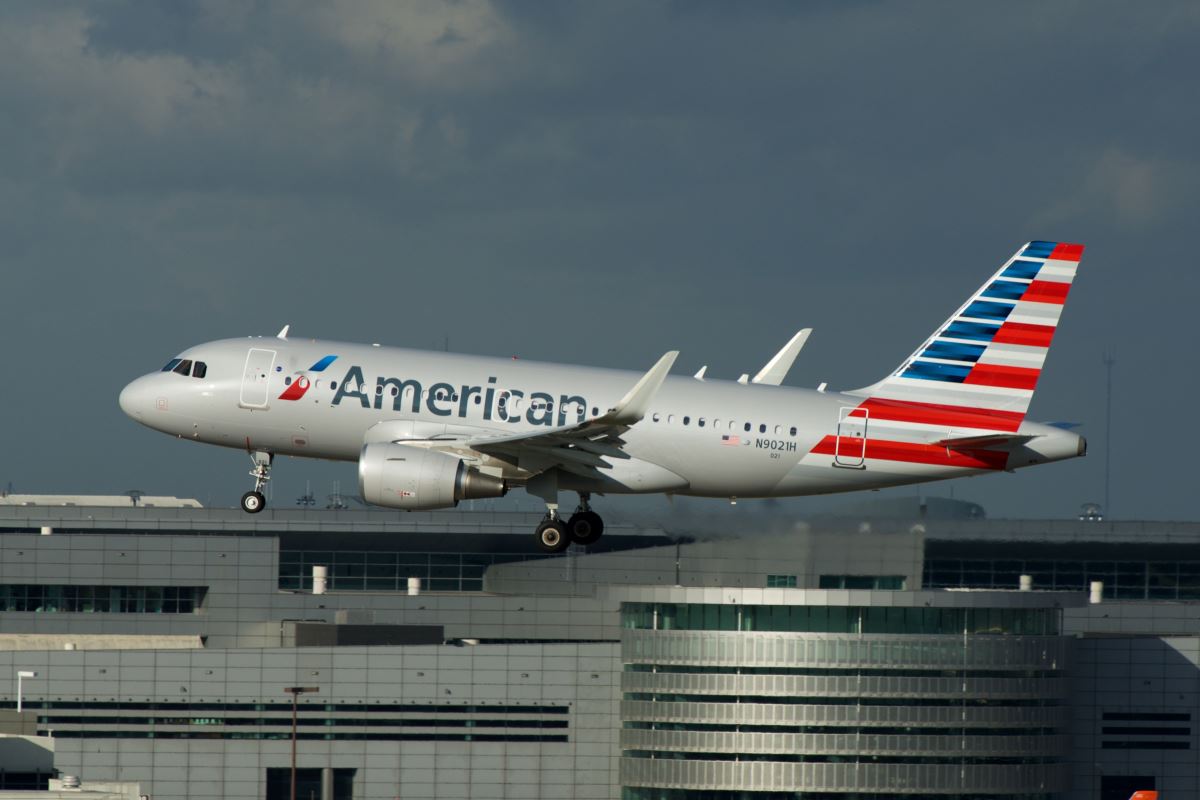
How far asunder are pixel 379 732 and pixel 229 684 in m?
7.28

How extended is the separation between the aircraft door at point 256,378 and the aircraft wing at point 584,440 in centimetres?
640

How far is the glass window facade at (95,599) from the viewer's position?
116 metres

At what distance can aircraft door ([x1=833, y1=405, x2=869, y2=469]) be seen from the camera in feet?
177

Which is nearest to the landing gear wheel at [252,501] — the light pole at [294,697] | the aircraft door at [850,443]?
the aircraft door at [850,443]

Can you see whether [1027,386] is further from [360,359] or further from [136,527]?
[136,527]

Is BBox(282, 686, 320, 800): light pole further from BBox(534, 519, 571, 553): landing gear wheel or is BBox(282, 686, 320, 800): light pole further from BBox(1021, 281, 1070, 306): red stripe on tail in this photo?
BBox(1021, 281, 1070, 306): red stripe on tail

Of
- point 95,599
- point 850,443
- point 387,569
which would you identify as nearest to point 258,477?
point 850,443

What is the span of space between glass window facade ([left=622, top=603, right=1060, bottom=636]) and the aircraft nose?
114ft

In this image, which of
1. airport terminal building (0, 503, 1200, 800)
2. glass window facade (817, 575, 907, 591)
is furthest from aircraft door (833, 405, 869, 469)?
glass window facade (817, 575, 907, 591)

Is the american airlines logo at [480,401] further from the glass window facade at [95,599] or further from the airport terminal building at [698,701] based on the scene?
the glass window facade at [95,599]

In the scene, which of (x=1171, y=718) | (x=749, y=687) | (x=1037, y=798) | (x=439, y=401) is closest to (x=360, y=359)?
(x=439, y=401)

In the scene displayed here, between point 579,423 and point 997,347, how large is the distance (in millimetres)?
13041

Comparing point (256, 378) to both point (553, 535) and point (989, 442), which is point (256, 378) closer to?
point (553, 535)

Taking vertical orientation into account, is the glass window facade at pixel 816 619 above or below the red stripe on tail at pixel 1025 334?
below
